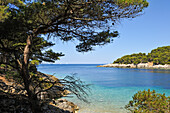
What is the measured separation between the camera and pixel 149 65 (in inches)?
3787

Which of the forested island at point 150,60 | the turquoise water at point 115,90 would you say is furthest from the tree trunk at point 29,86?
the forested island at point 150,60

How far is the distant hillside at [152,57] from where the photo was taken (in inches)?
3501

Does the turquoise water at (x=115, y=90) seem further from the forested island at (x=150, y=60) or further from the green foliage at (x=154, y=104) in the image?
the forested island at (x=150, y=60)

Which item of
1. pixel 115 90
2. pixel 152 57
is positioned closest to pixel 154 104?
pixel 115 90

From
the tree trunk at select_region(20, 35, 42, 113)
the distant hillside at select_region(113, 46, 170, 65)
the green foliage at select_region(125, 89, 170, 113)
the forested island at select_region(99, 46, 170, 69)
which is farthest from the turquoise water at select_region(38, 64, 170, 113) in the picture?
the distant hillside at select_region(113, 46, 170, 65)

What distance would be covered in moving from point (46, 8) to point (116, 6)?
2.58 meters

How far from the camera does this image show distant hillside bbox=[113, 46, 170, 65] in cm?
8894

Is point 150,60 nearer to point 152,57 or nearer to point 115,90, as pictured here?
point 152,57

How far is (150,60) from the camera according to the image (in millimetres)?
97312

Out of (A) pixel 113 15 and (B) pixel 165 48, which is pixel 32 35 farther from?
(B) pixel 165 48

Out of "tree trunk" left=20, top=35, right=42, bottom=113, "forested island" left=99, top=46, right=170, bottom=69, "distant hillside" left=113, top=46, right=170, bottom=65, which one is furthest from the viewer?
"distant hillside" left=113, top=46, right=170, bottom=65

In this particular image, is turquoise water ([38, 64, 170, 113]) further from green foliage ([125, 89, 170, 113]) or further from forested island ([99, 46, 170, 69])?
forested island ([99, 46, 170, 69])

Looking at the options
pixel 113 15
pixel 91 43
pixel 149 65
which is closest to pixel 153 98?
pixel 91 43

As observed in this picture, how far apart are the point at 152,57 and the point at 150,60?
296 cm
